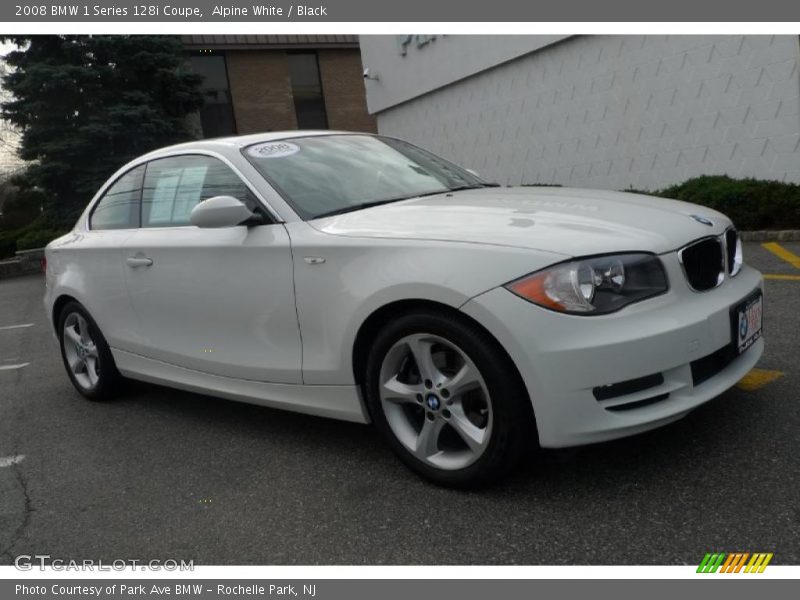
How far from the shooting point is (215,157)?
140 inches

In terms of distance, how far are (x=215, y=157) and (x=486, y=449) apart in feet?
6.86

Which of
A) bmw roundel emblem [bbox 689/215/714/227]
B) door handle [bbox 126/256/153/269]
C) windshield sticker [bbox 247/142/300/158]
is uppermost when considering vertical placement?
windshield sticker [bbox 247/142/300/158]

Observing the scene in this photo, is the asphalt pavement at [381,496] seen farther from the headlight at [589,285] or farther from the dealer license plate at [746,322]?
the headlight at [589,285]

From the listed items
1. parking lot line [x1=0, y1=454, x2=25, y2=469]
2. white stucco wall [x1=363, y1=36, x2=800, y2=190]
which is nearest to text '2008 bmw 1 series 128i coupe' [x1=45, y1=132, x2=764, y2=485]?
parking lot line [x1=0, y1=454, x2=25, y2=469]

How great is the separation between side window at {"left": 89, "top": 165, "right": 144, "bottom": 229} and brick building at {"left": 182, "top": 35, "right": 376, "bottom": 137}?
17.2 meters

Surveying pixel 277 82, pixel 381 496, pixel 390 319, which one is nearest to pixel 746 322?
pixel 390 319

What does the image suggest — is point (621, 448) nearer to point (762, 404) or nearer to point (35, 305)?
point (762, 404)

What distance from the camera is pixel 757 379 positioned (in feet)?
11.2

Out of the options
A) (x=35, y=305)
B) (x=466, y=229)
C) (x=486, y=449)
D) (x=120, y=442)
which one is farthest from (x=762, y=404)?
(x=35, y=305)

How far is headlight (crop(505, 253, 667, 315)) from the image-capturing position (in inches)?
91.7

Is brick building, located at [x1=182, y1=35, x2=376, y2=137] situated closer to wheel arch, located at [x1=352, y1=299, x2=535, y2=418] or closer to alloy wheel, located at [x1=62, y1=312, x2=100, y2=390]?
alloy wheel, located at [x1=62, y1=312, x2=100, y2=390]

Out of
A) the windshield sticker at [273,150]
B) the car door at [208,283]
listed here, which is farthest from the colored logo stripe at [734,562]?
the windshield sticker at [273,150]

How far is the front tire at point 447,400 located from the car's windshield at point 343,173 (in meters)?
0.83

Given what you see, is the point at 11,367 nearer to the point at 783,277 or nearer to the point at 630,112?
the point at 783,277
